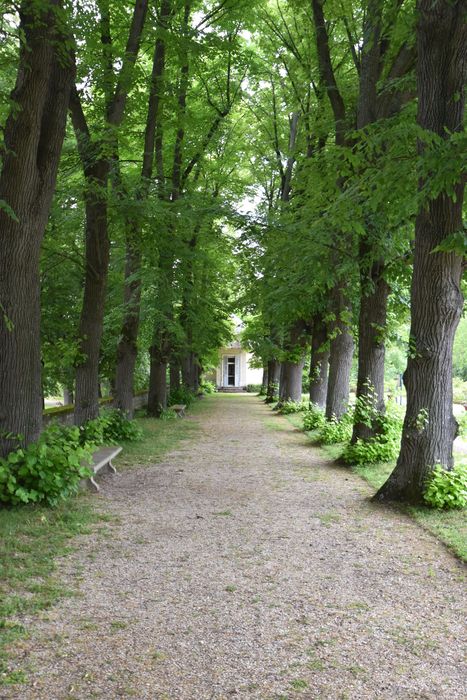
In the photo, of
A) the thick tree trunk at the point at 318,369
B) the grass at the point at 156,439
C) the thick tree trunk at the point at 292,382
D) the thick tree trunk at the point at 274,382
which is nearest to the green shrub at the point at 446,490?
the grass at the point at 156,439

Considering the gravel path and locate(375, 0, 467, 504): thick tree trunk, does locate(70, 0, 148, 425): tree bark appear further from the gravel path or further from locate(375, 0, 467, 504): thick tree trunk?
locate(375, 0, 467, 504): thick tree trunk

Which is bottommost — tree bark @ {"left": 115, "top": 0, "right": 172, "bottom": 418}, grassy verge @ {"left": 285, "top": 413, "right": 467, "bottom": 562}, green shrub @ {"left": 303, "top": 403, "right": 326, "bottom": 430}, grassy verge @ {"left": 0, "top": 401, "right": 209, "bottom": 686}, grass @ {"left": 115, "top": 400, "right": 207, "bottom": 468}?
grass @ {"left": 115, "top": 400, "right": 207, "bottom": 468}

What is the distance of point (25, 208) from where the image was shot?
6551 mm

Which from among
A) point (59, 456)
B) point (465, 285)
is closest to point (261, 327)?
point (465, 285)

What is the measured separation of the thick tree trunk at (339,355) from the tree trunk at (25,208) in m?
6.64

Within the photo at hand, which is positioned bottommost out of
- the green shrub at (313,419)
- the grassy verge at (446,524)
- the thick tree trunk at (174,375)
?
the grassy verge at (446,524)

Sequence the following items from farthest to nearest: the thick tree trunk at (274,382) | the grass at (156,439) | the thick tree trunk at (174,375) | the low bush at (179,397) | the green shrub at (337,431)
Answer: the thick tree trunk at (274,382), the thick tree trunk at (174,375), the low bush at (179,397), the green shrub at (337,431), the grass at (156,439)

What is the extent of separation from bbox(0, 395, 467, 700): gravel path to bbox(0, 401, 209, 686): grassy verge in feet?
0.44

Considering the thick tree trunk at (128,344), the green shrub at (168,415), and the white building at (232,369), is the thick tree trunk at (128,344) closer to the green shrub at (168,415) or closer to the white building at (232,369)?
the green shrub at (168,415)

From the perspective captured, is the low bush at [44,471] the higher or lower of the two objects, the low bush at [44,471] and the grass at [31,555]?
the higher

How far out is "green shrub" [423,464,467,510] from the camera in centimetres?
650

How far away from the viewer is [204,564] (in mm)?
4906

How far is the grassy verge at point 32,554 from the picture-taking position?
3.62 m

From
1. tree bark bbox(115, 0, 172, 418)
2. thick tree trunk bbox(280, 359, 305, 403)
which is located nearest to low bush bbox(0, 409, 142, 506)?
tree bark bbox(115, 0, 172, 418)
